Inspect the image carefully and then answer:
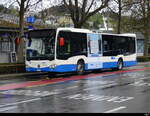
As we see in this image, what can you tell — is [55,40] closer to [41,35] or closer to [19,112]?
[41,35]

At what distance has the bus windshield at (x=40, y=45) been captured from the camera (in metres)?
22.0

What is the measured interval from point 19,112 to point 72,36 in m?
14.1

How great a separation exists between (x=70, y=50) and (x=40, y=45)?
2.03 metres

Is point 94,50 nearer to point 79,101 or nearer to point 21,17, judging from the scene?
point 21,17

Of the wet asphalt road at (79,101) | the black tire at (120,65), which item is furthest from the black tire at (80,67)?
the wet asphalt road at (79,101)

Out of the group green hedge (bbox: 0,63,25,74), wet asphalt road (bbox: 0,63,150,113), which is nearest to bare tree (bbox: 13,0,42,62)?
green hedge (bbox: 0,63,25,74)

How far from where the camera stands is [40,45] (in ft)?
73.2

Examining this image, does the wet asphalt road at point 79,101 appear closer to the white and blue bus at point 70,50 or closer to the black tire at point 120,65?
the white and blue bus at point 70,50

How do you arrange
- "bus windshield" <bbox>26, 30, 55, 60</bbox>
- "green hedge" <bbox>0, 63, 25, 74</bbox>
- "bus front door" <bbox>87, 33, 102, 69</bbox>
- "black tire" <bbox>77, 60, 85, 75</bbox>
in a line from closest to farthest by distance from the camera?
"bus windshield" <bbox>26, 30, 55, 60</bbox> → "green hedge" <bbox>0, 63, 25, 74</bbox> → "black tire" <bbox>77, 60, 85, 75</bbox> → "bus front door" <bbox>87, 33, 102, 69</bbox>

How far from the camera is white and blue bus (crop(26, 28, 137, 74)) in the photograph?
2198 centimetres

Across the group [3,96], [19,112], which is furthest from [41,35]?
[19,112]

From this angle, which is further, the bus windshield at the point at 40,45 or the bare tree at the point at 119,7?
the bare tree at the point at 119,7

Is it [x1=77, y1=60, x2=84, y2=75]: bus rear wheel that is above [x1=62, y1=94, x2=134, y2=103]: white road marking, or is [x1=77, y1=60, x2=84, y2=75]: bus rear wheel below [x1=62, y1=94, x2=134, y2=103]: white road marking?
above

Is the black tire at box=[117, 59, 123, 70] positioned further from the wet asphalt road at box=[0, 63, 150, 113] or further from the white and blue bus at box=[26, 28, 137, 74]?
the wet asphalt road at box=[0, 63, 150, 113]
